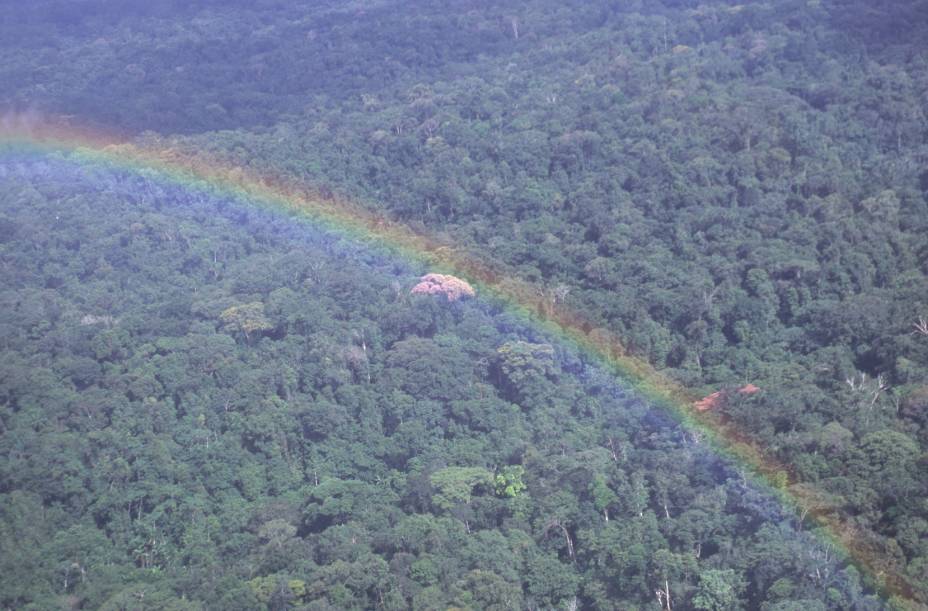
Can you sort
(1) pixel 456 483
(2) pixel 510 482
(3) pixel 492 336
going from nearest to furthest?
(1) pixel 456 483 < (2) pixel 510 482 < (3) pixel 492 336

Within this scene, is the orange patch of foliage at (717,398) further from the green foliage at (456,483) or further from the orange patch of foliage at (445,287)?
the orange patch of foliage at (445,287)

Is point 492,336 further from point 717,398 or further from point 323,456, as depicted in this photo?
point 717,398

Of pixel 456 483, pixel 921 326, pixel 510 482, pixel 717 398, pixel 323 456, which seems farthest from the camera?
pixel 323 456

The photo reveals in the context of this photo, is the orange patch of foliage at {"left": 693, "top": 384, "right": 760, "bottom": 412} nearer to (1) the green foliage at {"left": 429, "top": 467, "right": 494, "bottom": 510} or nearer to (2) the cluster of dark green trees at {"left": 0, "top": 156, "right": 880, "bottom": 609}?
(2) the cluster of dark green trees at {"left": 0, "top": 156, "right": 880, "bottom": 609}

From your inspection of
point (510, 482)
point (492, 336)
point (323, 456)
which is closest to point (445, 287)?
point (492, 336)

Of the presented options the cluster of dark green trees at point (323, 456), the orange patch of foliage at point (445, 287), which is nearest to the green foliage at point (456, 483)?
the cluster of dark green trees at point (323, 456)

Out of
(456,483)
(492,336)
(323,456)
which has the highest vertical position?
(492,336)

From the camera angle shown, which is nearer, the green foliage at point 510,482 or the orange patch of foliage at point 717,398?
the green foliage at point 510,482

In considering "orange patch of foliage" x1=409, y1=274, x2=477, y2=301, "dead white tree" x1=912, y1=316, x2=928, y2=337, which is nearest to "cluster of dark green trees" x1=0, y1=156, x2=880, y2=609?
"orange patch of foliage" x1=409, y1=274, x2=477, y2=301

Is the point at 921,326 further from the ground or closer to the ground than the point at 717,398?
further from the ground
